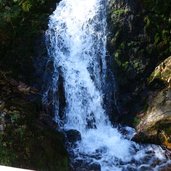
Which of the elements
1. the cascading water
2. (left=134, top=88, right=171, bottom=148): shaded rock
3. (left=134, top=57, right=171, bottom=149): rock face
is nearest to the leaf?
the cascading water

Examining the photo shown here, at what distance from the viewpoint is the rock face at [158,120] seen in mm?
8852

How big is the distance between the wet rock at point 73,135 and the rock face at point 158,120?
144 cm

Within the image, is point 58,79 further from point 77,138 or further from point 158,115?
point 158,115

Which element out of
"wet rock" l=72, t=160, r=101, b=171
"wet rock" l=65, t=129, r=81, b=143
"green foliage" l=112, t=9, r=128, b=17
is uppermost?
"green foliage" l=112, t=9, r=128, b=17

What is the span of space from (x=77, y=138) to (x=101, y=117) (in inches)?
47.9

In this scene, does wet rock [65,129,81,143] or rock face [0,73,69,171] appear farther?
wet rock [65,129,81,143]

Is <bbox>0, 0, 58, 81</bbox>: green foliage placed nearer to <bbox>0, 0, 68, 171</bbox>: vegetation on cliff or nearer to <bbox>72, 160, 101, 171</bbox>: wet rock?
<bbox>0, 0, 68, 171</bbox>: vegetation on cliff

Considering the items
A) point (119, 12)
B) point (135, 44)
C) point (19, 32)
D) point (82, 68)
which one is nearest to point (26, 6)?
point (19, 32)

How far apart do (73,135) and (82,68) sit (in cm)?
212

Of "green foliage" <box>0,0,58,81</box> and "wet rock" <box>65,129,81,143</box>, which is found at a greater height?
"green foliage" <box>0,0,58,81</box>

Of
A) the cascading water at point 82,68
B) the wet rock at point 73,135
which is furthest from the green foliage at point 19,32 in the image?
the wet rock at point 73,135

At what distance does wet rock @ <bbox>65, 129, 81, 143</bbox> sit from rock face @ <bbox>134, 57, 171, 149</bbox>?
56.6 inches

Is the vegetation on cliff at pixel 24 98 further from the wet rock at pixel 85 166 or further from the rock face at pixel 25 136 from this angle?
the wet rock at pixel 85 166

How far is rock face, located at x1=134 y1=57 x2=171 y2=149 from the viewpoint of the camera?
885 cm
